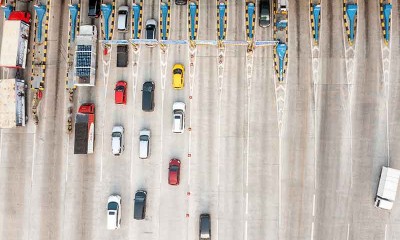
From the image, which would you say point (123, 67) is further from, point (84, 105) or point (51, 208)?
point (51, 208)

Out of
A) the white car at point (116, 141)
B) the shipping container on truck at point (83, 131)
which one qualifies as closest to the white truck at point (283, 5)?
the white car at point (116, 141)

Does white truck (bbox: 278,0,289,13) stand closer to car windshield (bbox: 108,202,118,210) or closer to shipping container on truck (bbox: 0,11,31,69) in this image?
→ car windshield (bbox: 108,202,118,210)

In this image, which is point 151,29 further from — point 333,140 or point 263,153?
point 333,140

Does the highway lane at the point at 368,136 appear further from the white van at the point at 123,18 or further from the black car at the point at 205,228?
the white van at the point at 123,18

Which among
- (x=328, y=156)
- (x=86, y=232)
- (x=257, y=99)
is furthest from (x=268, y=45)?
(x=86, y=232)

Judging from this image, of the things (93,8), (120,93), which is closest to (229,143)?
(120,93)

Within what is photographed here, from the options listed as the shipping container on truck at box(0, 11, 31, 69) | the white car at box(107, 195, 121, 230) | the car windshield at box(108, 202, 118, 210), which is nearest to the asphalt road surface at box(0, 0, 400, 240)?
the white car at box(107, 195, 121, 230)
